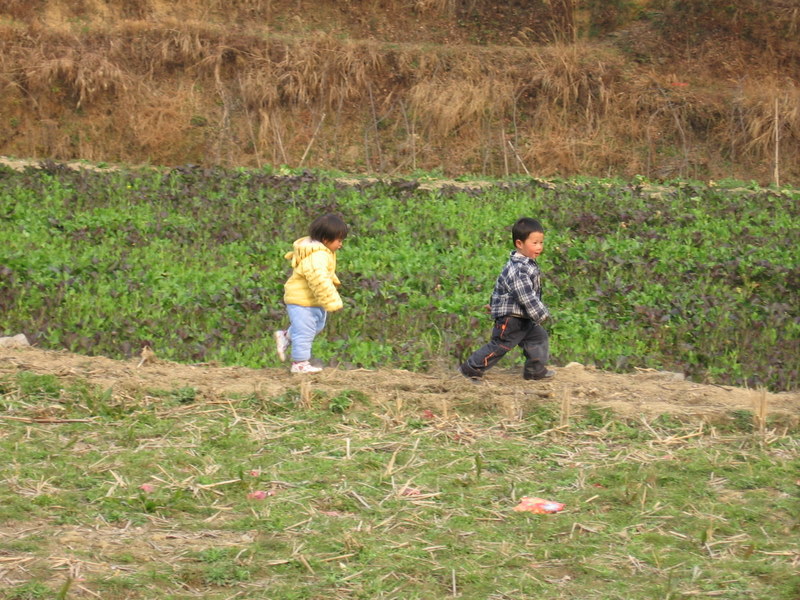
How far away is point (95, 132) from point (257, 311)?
1298 cm

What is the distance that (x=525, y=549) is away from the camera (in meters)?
4.52

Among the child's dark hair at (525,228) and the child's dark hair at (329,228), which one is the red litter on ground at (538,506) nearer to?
the child's dark hair at (525,228)

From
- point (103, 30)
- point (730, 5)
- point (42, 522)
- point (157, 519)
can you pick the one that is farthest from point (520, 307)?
point (730, 5)

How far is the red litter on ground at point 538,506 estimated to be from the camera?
4957 mm

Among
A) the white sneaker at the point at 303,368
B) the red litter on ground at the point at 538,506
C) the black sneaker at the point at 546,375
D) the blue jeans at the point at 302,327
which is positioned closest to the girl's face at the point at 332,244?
the blue jeans at the point at 302,327

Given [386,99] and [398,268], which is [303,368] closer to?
[398,268]

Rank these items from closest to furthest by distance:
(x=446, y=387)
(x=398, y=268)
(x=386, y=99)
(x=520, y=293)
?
(x=520, y=293) → (x=446, y=387) → (x=398, y=268) → (x=386, y=99)

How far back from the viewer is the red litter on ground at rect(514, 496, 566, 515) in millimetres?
4957

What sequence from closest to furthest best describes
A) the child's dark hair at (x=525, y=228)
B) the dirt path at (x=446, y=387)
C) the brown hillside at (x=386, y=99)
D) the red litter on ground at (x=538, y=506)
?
the red litter on ground at (x=538, y=506)
the dirt path at (x=446, y=387)
the child's dark hair at (x=525, y=228)
the brown hillside at (x=386, y=99)

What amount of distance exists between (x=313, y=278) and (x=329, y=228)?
36cm

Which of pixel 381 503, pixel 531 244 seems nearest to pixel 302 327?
pixel 531 244

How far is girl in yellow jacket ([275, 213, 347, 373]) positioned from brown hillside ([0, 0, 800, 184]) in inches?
556

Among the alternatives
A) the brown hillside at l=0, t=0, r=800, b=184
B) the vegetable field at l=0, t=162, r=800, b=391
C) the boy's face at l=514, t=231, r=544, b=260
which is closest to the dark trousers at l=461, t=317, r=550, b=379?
the boy's face at l=514, t=231, r=544, b=260

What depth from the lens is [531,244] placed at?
6742mm
